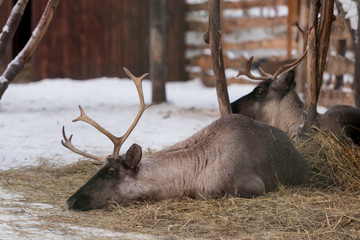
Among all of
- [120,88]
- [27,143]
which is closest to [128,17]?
[120,88]

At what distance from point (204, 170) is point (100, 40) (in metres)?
12.3

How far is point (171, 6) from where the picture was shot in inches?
680

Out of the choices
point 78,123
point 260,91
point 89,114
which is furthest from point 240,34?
point 260,91

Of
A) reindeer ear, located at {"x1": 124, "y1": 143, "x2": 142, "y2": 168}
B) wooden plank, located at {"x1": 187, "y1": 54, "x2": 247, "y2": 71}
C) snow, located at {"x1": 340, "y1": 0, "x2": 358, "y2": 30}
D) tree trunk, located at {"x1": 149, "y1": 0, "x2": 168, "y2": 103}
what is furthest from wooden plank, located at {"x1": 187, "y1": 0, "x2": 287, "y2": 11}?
reindeer ear, located at {"x1": 124, "y1": 143, "x2": 142, "y2": 168}

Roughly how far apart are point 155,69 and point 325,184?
23.0ft

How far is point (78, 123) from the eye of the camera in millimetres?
9922

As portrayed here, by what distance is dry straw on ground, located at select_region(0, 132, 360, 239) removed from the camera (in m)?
4.20

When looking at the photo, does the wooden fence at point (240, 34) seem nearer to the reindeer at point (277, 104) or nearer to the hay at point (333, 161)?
the reindeer at point (277, 104)

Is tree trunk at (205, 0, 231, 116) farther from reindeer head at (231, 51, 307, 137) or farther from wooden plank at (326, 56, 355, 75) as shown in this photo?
wooden plank at (326, 56, 355, 75)

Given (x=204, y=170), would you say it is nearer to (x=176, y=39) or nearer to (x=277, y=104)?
(x=277, y=104)

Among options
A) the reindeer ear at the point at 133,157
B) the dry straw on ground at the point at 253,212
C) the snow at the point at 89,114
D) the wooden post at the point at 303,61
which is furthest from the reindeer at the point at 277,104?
the wooden post at the point at 303,61

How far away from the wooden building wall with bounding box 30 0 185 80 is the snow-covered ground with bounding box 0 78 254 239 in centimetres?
36

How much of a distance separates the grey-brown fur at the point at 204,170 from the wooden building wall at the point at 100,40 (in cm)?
1151

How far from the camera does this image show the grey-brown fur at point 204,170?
5.05 metres
